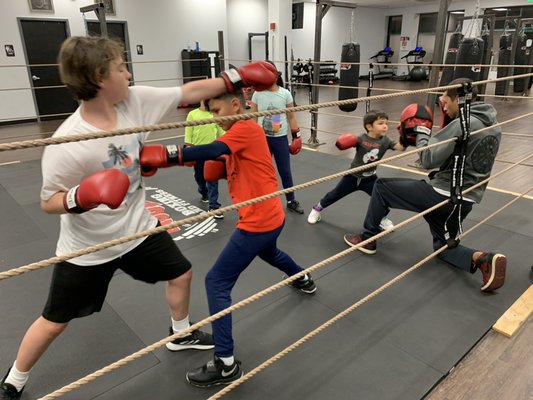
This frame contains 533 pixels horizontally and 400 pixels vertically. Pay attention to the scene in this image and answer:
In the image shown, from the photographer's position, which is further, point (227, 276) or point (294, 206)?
point (294, 206)

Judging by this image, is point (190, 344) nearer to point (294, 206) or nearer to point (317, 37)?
point (294, 206)

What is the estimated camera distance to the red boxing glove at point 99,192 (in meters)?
0.83

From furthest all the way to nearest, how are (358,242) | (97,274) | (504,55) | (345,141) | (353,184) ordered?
(504,55)
(353,184)
(358,242)
(345,141)
(97,274)

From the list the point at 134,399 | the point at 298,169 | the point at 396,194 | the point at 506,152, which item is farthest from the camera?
the point at 506,152

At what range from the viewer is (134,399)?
1.32 m

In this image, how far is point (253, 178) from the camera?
1340mm

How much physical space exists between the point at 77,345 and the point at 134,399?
1.30ft

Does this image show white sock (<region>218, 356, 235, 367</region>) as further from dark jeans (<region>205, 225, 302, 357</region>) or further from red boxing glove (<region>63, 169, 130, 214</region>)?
red boxing glove (<region>63, 169, 130, 214</region>)

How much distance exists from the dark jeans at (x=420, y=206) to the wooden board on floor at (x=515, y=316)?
252 mm

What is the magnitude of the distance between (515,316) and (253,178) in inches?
50.3

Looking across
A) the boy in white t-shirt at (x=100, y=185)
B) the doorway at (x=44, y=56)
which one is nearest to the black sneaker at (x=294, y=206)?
the boy in white t-shirt at (x=100, y=185)

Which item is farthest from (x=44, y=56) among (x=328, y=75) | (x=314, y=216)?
(x=328, y=75)

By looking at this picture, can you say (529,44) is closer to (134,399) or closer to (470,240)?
(470,240)

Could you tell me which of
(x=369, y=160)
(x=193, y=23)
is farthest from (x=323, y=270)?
(x=193, y=23)
